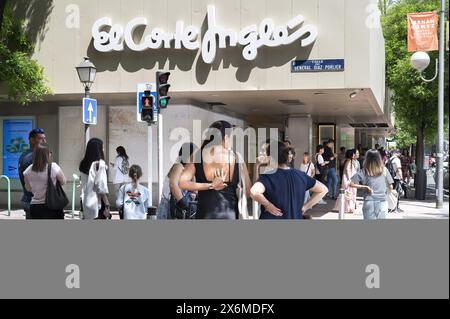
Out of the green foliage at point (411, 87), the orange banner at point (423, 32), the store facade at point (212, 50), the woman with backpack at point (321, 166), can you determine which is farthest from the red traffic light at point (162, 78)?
the orange banner at point (423, 32)

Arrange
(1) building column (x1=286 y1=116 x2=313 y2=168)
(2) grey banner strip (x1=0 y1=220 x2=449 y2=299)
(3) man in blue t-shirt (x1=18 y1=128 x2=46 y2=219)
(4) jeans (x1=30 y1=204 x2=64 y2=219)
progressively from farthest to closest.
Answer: (1) building column (x1=286 y1=116 x2=313 y2=168) → (3) man in blue t-shirt (x1=18 y1=128 x2=46 y2=219) → (4) jeans (x1=30 y1=204 x2=64 y2=219) → (2) grey banner strip (x1=0 y1=220 x2=449 y2=299)

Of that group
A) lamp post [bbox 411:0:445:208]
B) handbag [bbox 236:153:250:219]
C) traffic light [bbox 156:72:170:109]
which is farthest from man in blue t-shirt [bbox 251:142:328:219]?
traffic light [bbox 156:72:170:109]

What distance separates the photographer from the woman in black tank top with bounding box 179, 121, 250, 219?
11.8ft

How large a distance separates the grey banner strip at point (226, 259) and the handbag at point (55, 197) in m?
1.62

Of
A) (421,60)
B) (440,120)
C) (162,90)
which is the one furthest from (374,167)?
(162,90)

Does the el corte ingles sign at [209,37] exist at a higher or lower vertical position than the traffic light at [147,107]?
higher

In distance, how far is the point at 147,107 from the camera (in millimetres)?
10898

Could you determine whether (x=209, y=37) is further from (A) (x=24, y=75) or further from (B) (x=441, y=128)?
(B) (x=441, y=128)

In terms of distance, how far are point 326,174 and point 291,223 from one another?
14.5 meters

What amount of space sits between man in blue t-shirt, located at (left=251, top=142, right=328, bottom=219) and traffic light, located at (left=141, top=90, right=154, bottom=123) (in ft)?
22.2

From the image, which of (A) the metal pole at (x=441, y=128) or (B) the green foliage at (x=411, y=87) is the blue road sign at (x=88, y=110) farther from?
(A) the metal pole at (x=441, y=128)

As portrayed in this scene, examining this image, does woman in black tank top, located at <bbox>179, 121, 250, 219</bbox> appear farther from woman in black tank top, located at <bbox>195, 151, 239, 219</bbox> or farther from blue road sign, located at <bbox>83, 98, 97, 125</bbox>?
blue road sign, located at <bbox>83, 98, 97, 125</bbox>

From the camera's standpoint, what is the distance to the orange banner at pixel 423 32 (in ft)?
7.94
